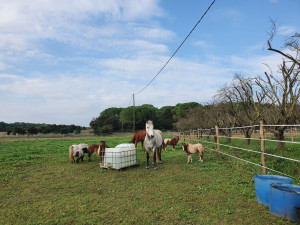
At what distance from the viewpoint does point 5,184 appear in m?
6.45

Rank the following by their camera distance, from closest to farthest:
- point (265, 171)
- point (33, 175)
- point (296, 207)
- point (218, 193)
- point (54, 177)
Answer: point (296, 207) → point (218, 193) → point (265, 171) → point (54, 177) → point (33, 175)

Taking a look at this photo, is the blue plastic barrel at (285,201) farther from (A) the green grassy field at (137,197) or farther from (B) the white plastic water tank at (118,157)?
(B) the white plastic water tank at (118,157)

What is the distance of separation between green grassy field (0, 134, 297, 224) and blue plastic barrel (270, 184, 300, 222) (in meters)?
0.17

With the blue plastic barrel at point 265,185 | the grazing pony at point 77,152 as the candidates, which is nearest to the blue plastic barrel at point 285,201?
the blue plastic barrel at point 265,185

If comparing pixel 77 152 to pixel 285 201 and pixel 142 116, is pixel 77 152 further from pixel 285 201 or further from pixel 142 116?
pixel 142 116

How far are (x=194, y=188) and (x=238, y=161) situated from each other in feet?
12.2

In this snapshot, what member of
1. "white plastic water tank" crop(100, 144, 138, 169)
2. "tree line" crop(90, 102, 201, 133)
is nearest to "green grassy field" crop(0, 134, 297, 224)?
"white plastic water tank" crop(100, 144, 138, 169)

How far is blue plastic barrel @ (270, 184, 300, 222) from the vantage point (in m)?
3.18

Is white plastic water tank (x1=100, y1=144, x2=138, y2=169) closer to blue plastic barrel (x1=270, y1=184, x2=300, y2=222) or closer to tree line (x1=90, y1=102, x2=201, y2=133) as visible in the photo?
blue plastic barrel (x1=270, y1=184, x2=300, y2=222)

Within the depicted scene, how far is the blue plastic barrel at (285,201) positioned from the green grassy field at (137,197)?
0.55ft

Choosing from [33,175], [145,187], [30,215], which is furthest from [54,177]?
[145,187]

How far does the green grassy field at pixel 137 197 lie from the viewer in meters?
3.67

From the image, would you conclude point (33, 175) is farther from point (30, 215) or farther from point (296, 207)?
point (296, 207)

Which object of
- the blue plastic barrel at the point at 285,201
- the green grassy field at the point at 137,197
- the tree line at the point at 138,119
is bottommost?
the green grassy field at the point at 137,197
